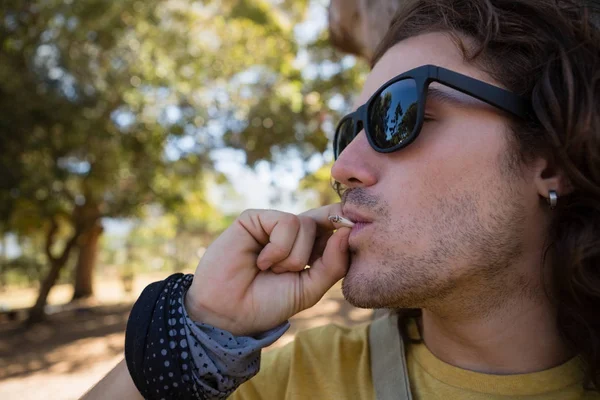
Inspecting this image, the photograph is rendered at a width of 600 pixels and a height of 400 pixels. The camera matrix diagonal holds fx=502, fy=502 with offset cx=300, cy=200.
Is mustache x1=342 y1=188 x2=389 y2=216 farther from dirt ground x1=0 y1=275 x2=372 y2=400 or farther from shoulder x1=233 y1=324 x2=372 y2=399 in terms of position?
dirt ground x1=0 y1=275 x2=372 y2=400

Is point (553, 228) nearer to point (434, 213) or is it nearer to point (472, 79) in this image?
point (434, 213)

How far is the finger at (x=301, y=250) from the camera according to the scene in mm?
1616

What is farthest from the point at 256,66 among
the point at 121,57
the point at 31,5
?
the point at 31,5

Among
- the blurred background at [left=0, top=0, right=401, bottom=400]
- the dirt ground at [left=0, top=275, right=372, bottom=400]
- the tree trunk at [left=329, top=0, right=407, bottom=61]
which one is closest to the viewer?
the tree trunk at [left=329, top=0, right=407, bottom=61]

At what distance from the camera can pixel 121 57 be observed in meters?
12.4

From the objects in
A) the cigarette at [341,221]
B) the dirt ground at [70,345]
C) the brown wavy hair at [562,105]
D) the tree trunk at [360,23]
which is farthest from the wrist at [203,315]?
the dirt ground at [70,345]

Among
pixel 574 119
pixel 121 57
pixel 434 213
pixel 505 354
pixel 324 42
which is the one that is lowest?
pixel 505 354

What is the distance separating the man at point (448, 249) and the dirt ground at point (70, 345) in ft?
17.3

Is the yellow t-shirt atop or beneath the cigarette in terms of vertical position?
beneath

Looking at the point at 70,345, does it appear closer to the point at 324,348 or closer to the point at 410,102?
the point at 324,348

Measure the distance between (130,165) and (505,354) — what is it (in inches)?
524

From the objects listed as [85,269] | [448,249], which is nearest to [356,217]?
[448,249]

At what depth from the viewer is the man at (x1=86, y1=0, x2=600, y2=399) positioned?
57.4 inches

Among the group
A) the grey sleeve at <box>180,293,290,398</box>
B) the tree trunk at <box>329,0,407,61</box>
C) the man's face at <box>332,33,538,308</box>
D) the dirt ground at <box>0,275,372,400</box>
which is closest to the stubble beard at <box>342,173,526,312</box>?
the man's face at <box>332,33,538,308</box>
